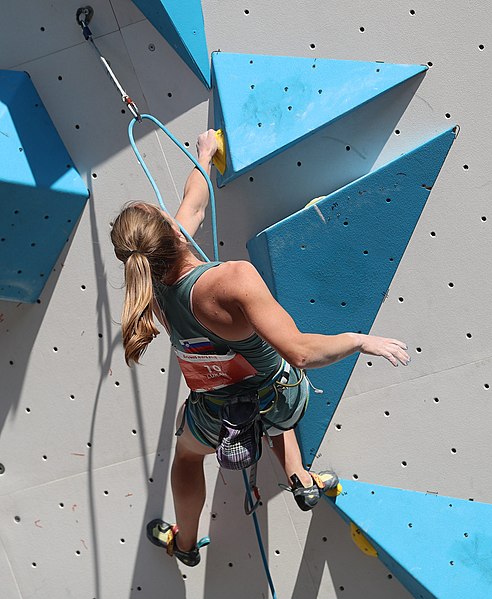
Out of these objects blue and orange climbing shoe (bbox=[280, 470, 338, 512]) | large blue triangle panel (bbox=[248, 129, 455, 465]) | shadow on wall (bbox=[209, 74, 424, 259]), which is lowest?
blue and orange climbing shoe (bbox=[280, 470, 338, 512])

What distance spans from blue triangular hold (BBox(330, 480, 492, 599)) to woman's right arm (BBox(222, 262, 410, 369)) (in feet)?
2.75

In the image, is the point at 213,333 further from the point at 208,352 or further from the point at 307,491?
the point at 307,491

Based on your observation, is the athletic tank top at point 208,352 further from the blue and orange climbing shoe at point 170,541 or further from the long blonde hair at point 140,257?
the blue and orange climbing shoe at point 170,541

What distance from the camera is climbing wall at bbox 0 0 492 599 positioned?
2.44 meters

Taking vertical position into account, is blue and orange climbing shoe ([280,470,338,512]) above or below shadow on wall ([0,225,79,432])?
below

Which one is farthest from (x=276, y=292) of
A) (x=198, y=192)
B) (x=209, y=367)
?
(x=209, y=367)

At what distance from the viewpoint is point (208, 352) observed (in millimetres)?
2033

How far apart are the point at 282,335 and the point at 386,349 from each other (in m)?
0.21

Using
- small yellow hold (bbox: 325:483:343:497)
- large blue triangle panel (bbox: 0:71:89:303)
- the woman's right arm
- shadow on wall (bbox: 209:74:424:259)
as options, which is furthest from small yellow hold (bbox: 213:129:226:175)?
small yellow hold (bbox: 325:483:343:497)

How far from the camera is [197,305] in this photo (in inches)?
75.2

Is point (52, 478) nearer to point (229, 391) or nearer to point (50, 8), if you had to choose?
point (229, 391)

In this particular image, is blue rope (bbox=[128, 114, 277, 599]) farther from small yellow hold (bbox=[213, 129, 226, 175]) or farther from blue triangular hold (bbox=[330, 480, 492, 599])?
blue triangular hold (bbox=[330, 480, 492, 599])

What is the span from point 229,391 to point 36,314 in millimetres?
833

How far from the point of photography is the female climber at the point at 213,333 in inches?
72.5
